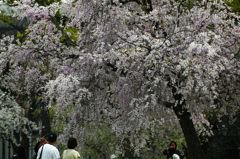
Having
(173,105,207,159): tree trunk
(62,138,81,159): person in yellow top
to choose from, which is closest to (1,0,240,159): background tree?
(173,105,207,159): tree trunk

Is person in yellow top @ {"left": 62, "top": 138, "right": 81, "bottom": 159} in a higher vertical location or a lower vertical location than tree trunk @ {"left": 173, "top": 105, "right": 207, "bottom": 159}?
higher

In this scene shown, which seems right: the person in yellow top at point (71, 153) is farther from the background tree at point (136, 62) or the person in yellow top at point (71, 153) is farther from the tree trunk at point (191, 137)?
the tree trunk at point (191, 137)

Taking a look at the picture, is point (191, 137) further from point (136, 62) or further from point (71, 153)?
point (71, 153)

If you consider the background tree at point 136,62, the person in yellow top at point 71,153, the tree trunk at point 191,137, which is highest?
the background tree at point 136,62

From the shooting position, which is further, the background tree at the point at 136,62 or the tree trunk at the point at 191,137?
the tree trunk at the point at 191,137

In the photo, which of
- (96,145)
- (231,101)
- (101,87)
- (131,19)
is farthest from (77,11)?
(96,145)

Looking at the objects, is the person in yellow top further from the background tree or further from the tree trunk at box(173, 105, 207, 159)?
the tree trunk at box(173, 105, 207, 159)

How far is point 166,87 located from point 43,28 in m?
5.66

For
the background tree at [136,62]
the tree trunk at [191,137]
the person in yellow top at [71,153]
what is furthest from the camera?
the tree trunk at [191,137]

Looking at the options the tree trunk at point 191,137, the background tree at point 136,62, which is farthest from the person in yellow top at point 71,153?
the tree trunk at point 191,137

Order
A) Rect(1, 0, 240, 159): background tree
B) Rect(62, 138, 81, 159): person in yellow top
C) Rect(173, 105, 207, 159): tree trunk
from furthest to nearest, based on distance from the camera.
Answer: Rect(173, 105, 207, 159): tree trunk → Rect(1, 0, 240, 159): background tree → Rect(62, 138, 81, 159): person in yellow top

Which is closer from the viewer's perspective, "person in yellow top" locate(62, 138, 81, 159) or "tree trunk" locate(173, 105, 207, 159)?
"person in yellow top" locate(62, 138, 81, 159)

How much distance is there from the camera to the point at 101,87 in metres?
11.9

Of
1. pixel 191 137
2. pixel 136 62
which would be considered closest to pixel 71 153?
pixel 136 62
